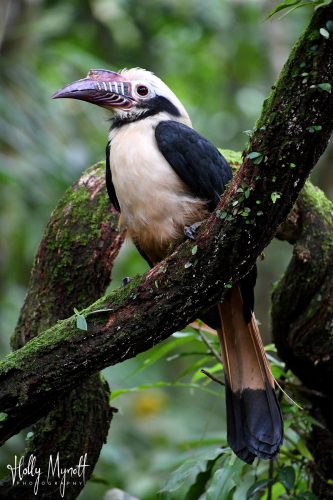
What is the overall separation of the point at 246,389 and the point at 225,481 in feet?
1.29

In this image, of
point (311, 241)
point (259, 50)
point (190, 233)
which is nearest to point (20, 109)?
point (259, 50)

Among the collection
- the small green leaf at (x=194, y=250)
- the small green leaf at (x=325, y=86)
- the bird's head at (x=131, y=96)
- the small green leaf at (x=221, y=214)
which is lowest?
the small green leaf at (x=194, y=250)

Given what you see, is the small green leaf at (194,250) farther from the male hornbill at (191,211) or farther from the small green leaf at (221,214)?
the male hornbill at (191,211)

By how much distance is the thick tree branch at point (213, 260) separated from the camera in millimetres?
2299

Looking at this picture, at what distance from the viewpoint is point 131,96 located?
3.67m

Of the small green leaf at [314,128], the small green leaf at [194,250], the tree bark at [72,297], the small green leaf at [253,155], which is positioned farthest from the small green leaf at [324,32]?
the tree bark at [72,297]

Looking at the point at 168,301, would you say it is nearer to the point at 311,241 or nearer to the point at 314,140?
the point at 314,140

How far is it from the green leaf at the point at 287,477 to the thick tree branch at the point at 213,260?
3.34 feet

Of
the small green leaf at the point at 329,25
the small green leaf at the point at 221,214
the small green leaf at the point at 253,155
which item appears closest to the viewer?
the small green leaf at the point at 329,25

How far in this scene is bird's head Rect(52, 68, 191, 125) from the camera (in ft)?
11.9

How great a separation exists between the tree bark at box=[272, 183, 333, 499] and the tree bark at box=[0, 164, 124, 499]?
830 mm

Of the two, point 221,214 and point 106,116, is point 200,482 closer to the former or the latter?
point 221,214

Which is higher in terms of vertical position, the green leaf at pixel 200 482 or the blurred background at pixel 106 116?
the blurred background at pixel 106 116

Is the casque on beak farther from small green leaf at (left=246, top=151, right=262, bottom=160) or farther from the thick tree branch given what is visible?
small green leaf at (left=246, top=151, right=262, bottom=160)
